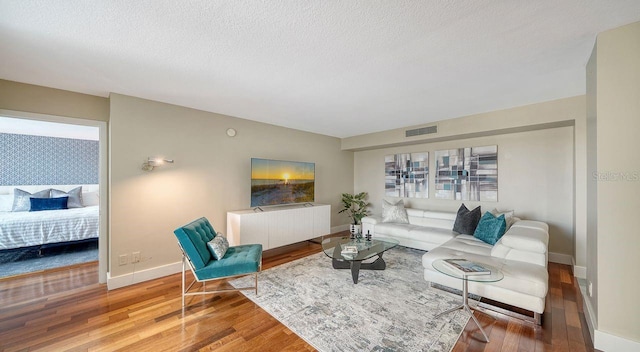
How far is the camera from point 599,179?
71.5 inches

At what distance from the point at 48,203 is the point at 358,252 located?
21.1ft

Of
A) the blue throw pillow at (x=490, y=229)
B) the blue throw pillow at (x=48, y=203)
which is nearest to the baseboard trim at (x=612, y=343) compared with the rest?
the blue throw pillow at (x=490, y=229)

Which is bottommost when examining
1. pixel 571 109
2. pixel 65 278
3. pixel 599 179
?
pixel 65 278

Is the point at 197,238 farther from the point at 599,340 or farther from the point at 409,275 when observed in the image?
the point at 599,340

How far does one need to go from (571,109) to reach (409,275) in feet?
10.2

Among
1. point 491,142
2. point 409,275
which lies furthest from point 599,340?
point 491,142

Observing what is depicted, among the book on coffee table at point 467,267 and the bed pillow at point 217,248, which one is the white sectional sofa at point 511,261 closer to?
the book on coffee table at point 467,267

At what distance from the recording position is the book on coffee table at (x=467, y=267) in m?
2.06

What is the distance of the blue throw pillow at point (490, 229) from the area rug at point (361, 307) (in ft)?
3.36

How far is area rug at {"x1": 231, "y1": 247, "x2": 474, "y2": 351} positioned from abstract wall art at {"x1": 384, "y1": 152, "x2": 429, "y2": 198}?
1.99 meters

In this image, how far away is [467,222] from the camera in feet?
12.7

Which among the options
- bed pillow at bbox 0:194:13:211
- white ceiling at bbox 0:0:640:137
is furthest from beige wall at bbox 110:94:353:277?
bed pillow at bbox 0:194:13:211

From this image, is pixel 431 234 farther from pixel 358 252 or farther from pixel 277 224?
pixel 277 224

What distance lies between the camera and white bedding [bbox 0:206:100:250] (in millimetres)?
3830
